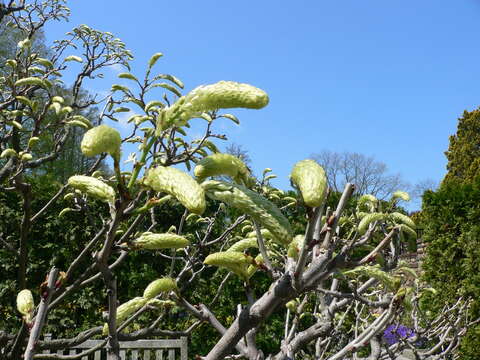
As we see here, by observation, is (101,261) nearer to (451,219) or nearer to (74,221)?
(74,221)

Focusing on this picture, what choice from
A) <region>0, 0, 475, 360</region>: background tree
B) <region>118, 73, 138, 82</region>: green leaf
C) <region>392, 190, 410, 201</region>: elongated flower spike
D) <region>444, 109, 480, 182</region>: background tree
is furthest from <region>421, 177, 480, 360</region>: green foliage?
<region>444, 109, 480, 182</region>: background tree

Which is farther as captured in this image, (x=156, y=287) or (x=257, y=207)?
(x=156, y=287)

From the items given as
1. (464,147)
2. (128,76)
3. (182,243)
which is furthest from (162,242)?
(464,147)

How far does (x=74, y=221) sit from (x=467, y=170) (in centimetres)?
2311

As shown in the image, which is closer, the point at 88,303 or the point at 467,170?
the point at 88,303

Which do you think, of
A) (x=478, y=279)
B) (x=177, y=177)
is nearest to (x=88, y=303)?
(x=478, y=279)

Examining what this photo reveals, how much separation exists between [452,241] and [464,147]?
2037 centimetres

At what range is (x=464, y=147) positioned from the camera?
26.3 meters

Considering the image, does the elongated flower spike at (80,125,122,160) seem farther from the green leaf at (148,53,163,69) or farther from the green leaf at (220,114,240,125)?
the green leaf at (220,114,240,125)

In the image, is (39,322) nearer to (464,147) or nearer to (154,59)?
(154,59)

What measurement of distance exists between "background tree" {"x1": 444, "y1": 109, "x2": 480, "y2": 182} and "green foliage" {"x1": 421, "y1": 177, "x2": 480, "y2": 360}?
18.8m

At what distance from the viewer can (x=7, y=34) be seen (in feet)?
66.9

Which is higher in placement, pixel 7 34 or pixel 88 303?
pixel 7 34

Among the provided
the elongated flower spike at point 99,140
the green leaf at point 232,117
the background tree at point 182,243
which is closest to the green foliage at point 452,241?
the background tree at point 182,243
